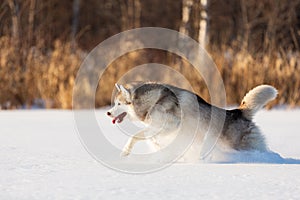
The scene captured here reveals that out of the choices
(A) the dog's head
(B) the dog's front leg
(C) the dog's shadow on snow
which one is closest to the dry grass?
(A) the dog's head

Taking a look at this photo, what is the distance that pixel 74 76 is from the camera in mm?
9484

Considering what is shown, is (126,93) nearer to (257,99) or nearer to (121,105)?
(121,105)

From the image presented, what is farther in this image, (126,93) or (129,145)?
(126,93)

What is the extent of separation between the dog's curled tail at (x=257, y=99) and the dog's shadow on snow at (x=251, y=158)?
0.38 meters

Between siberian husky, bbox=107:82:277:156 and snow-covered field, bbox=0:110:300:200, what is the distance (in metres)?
0.21

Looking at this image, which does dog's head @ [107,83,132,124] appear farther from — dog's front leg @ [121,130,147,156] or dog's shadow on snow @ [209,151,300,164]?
dog's shadow on snow @ [209,151,300,164]

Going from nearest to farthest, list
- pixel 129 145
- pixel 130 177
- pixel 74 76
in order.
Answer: pixel 130 177 → pixel 129 145 → pixel 74 76

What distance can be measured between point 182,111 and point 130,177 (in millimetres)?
1250

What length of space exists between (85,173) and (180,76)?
6.28 m

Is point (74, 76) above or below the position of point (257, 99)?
below

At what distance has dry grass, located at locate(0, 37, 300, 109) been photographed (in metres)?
9.11

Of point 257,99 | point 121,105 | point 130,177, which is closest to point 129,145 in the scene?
point 121,105

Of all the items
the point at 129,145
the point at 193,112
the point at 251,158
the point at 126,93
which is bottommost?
the point at 251,158

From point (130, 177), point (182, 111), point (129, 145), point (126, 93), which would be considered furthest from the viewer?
point (126, 93)
